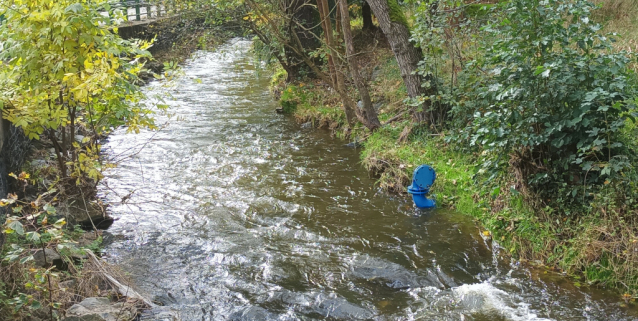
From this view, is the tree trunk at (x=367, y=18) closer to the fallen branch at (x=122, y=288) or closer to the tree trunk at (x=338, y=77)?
the tree trunk at (x=338, y=77)

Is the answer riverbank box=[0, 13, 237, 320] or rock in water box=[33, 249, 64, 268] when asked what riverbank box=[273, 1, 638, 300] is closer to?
riverbank box=[0, 13, 237, 320]

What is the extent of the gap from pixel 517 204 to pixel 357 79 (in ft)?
15.6

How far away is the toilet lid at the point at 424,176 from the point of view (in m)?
7.16

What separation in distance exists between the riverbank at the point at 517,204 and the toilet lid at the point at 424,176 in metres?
0.44

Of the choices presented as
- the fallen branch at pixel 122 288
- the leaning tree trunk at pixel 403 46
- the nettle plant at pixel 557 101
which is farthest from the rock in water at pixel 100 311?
the leaning tree trunk at pixel 403 46

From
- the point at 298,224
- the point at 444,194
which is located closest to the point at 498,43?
the point at 444,194

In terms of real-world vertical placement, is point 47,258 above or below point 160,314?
above

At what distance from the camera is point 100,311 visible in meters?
4.52

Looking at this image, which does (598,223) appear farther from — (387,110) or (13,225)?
(387,110)

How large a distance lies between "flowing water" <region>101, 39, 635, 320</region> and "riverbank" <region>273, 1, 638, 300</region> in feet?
0.74

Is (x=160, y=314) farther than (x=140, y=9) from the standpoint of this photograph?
No


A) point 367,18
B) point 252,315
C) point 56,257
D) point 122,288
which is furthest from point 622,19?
point 56,257

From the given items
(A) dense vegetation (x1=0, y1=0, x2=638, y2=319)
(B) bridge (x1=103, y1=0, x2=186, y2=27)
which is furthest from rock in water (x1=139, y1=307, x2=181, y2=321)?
(B) bridge (x1=103, y1=0, x2=186, y2=27)

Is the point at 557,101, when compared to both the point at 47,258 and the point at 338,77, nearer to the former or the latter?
the point at 338,77
